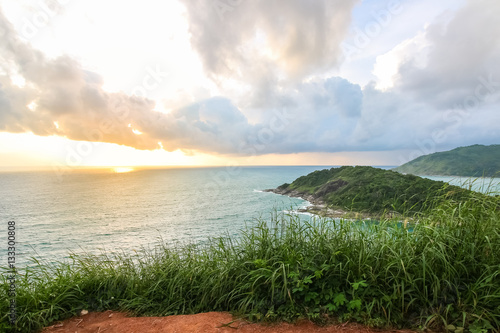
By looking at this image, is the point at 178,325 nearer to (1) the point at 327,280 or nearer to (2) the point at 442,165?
(1) the point at 327,280

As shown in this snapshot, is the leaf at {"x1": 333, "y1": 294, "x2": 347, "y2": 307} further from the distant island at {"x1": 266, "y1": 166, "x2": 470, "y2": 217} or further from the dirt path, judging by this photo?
the distant island at {"x1": 266, "y1": 166, "x2": 470, "y2": 217}

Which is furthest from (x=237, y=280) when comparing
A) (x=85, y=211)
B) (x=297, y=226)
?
(x=85, y=211)

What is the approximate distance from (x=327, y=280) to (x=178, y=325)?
2070 millimetres

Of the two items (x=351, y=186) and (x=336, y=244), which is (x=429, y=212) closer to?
(x=336, y=244)

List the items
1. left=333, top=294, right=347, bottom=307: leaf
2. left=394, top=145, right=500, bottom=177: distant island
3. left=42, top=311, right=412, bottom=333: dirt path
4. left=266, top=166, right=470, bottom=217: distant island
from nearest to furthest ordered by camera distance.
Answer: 1. left=42, top=311, right=412, bottom=333: dirt path
2. left=333, top=294, right=347, bottom=307: leaf
3. left=266, top=166, right=470, bottom=217: distant island
4. left=394, top=145, right=500, bottom=177: distant island

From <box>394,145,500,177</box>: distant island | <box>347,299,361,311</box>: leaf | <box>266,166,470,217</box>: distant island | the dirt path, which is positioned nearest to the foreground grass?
<box>347,299,361,311</box>: leaf

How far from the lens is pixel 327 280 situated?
3367 mm

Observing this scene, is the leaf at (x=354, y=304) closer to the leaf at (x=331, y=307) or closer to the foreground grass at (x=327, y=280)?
the foreground grass at (x=327, y=280)

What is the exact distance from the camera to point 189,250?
16.6ft

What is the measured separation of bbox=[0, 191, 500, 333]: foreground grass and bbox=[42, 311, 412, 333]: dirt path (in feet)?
0.44

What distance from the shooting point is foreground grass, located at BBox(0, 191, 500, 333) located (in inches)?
117

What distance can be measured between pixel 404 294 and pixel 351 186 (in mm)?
52076

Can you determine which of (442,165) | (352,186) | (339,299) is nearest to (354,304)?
(339,299)

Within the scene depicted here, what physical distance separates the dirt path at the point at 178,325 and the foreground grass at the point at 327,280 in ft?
0.44
